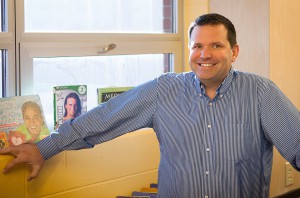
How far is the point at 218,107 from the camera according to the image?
2.26 m

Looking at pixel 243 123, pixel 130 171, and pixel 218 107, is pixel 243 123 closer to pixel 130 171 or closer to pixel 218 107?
pixel 218 107

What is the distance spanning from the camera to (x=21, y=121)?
2.41 metres

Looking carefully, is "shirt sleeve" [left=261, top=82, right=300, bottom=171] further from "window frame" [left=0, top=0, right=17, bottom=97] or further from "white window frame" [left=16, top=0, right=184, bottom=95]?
"window frame" [left=0, top=0, right=17, bottom=97]

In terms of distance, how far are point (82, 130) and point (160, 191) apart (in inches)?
16.0

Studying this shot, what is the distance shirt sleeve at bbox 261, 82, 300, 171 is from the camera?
2215 millimetres

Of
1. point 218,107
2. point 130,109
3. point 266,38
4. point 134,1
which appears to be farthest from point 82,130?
point 266,38

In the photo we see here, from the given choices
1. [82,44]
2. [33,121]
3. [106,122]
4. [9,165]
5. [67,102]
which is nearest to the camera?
[9,165]

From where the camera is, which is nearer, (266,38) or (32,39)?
(32,39)

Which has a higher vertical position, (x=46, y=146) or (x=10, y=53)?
(x=10, y=53)

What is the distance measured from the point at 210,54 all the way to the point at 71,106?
78 cm

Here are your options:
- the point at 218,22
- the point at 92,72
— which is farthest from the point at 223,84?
the point at 92,72

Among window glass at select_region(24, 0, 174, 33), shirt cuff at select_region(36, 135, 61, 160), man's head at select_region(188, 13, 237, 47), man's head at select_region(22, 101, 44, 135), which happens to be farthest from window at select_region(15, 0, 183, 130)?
man's head at select_region(188, 13, 237, 47)

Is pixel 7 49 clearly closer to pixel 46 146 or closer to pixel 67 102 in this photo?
pixel 67 102

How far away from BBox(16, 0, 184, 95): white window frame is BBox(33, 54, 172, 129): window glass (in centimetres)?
4
